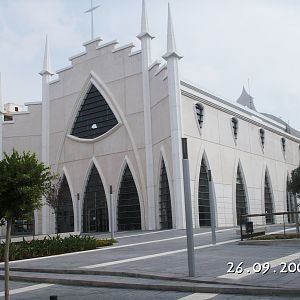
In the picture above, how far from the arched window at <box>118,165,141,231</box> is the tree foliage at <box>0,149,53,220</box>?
29.7m

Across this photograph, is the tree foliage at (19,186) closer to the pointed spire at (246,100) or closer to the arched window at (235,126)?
the arched window at (235,126)

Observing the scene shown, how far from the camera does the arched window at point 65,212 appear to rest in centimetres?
4238

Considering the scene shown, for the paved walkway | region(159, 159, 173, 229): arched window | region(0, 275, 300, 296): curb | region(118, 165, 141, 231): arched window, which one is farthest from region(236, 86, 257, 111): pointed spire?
region(0, 275, 300, 296): curb

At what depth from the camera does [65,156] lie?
43.3m

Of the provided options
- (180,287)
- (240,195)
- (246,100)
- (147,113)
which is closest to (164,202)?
(147,113)

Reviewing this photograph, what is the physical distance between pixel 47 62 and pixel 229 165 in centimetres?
2193

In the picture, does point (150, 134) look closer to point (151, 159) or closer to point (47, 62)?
point (151, 159)

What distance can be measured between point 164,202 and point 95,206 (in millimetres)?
8307

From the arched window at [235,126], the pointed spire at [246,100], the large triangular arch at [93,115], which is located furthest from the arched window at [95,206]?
the pointed spire at [246,100]

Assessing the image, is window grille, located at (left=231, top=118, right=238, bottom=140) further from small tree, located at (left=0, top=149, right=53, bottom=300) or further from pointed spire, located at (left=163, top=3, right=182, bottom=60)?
small tree, located at (left=0, top=149, right=53, bottom=300)

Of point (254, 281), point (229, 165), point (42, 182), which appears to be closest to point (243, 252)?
point (254, 281)

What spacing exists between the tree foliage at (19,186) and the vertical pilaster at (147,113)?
1103 inches

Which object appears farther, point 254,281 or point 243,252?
point 243,252

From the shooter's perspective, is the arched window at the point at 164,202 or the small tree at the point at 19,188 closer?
the small tree at the point at 19,188
